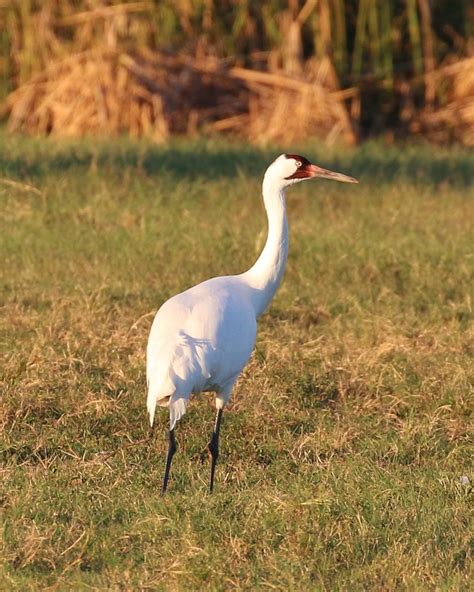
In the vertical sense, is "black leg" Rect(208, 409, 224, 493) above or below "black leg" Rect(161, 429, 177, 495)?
below

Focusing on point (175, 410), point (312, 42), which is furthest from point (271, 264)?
point (312, 42)

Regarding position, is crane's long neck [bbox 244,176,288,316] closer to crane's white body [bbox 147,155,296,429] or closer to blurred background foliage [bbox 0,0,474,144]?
crane's white body [bbox 147,155,296,429]

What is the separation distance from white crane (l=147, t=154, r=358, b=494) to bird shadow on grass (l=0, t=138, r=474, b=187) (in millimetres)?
4413

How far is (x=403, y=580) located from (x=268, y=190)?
2.17 meters

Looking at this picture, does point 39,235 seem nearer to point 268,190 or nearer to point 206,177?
point 206,177

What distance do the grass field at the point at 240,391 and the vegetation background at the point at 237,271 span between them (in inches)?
0.5

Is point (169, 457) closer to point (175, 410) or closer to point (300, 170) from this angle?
point (175, 410)

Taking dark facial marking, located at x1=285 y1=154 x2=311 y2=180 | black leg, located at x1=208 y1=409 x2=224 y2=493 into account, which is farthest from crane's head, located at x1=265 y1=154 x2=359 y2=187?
black leg, located at x1=208 y1=409 x2=224 y2=493

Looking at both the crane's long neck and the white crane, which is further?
the crane's long neck

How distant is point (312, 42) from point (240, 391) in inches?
318

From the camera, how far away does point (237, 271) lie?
8.03 metres

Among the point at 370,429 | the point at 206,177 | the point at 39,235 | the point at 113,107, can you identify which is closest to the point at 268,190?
the point at 370,429

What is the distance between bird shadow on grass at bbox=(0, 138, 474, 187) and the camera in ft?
33.8

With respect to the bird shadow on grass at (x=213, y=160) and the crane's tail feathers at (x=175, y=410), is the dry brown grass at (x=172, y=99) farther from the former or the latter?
the crane's tail feathers at (x=175, y=410)
